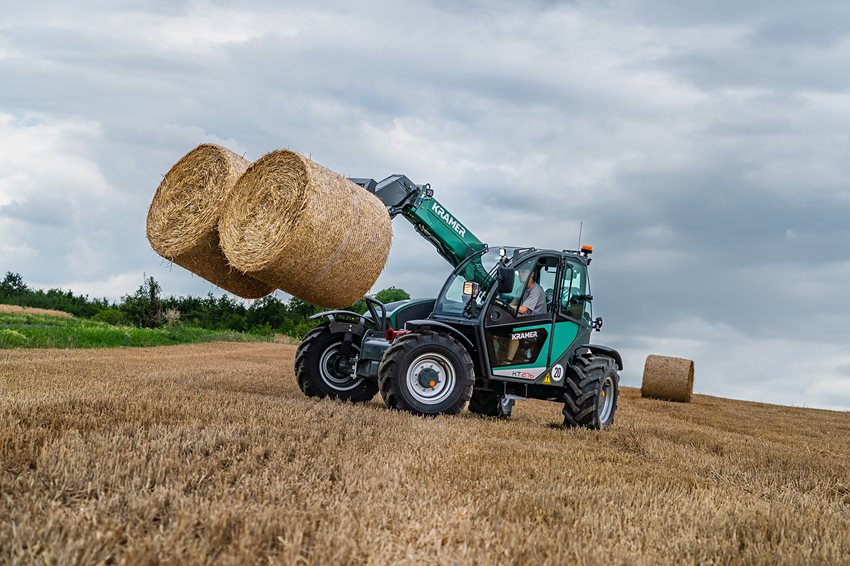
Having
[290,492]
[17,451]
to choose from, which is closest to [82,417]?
[17,451]

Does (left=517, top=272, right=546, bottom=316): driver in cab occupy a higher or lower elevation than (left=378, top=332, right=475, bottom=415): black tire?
higher

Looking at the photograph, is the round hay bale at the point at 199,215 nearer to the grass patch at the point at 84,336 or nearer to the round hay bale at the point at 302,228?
the round hay bale at the point at 302,228

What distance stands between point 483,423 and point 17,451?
16.0ft

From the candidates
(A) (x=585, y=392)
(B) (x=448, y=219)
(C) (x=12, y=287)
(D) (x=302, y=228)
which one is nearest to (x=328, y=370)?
(B) (x=448, y=219)

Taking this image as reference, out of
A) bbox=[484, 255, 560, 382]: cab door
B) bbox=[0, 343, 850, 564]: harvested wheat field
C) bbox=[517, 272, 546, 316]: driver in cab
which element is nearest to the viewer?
bbox=[0, 343, 850, 564]: harvested wheat field

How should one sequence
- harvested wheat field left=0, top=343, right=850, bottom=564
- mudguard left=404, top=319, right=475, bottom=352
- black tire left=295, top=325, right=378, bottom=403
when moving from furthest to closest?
1. black tire left=295, top=325, right=378, bottom=403
2. mudguard left=404, top=319, right=475, bottom=352
3. harvested wheat field left=0, top=343, right=850, bottom=564

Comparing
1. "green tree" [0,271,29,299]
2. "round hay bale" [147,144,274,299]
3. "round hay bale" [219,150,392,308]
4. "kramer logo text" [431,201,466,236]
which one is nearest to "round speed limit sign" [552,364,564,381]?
"kramer logo text" [431,201,466,236]

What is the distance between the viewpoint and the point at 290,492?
4336 mm

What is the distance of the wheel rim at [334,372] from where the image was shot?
34.5 ft

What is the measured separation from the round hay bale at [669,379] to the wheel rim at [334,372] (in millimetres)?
9652

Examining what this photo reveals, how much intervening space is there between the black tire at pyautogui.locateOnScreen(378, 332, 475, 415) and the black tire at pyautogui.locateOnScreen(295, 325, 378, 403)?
1.45m

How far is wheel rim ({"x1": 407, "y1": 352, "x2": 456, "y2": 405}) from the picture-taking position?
9.05 meters

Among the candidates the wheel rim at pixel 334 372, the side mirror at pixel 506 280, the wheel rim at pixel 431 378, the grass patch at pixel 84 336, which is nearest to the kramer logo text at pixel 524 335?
the side mirror at pixel 506 280

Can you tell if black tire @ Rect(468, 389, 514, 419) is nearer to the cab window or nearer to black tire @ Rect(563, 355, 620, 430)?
black tire @ Rect(563, 355, 620, 430)
